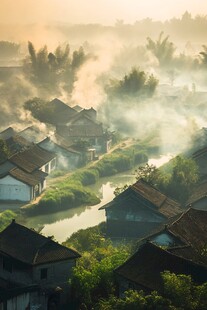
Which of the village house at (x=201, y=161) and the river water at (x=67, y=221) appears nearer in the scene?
the river water at (x=67, y=221)

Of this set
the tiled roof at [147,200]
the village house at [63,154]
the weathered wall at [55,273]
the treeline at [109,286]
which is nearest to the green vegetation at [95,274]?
the treeline at [109,286]

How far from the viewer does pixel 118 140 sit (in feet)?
246

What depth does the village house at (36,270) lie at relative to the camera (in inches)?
1095

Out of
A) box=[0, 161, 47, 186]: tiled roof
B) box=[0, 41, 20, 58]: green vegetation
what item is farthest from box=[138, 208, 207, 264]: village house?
box=[0, 41, 20, 58]: green vegetation

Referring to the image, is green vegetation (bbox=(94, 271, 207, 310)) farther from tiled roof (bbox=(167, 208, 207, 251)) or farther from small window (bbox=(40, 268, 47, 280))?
tiled roof (bbox=(167, 208, 207, 251))

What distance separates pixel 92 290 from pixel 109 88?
68.7 m

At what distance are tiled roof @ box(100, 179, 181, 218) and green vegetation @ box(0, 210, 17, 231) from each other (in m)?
6.50

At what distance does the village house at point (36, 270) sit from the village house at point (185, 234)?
4.80m

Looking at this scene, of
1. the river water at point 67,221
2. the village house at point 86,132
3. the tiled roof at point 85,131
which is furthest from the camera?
the tiled roof at point 85,131

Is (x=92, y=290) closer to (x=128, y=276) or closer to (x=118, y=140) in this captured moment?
(x=128, y=276)

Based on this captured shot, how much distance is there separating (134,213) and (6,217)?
899cm

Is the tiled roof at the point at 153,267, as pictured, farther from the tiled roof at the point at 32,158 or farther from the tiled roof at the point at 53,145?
the tiled roof at the point at 53,145

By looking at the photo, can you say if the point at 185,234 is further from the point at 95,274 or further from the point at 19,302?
the point at 19,302

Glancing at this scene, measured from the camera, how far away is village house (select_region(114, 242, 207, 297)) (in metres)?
25.6
